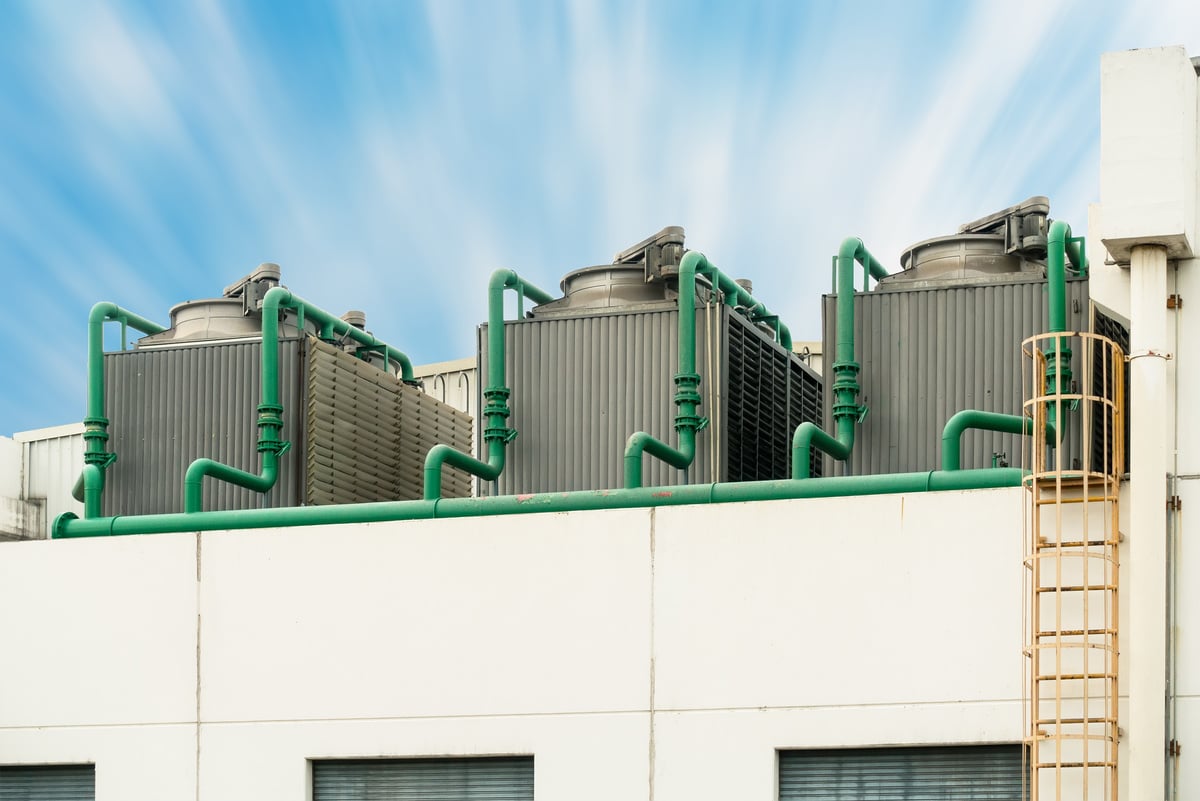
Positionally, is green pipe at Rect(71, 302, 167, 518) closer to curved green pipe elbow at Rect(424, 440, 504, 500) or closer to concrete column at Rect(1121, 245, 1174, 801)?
curved green pipe elbow at Rect(424, 440, 504, 500)

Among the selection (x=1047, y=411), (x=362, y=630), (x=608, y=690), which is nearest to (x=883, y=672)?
(x=608, y=690)

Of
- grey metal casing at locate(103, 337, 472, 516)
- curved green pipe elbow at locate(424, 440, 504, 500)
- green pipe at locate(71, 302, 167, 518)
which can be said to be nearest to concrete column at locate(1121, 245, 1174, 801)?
curved green pipe elbow at locate(424, 440, 504, 500)

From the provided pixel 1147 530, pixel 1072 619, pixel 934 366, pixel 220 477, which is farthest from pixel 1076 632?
pixel 220 477

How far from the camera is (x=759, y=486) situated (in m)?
16.4

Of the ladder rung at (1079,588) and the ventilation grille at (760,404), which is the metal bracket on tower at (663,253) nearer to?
the ventilation grille at (760,404)

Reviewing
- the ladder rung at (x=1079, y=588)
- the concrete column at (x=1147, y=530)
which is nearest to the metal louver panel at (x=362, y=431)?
the ladder rung at (x=1079, y=588)

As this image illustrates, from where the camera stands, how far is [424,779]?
667 inches

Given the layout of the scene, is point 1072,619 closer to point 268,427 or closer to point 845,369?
point 845,369

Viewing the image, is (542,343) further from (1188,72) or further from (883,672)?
(1188,72)

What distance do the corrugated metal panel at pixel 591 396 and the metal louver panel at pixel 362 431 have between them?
2.19m

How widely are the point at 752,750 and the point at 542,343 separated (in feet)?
22.7

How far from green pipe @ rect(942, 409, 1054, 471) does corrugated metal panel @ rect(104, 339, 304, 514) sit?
27.9ft

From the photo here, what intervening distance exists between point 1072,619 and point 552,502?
17.3ft

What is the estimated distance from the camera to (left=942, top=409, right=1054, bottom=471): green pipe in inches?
655
